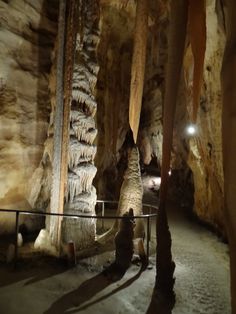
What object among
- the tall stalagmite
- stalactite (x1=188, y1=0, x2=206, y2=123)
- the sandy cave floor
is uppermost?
stalactite (x1=188, y1=0, x2=206, y2=123)

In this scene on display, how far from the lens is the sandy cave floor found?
387cm

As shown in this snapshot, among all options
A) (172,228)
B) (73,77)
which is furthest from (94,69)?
(172,228)

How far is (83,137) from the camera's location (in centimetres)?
700

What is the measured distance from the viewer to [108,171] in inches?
580

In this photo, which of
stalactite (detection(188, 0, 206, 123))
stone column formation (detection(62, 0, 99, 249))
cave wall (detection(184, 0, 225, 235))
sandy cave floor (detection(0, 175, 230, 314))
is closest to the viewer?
stalactite (detection(188, 0, 206, 123))

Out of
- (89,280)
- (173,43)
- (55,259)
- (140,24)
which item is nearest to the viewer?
(173,43)

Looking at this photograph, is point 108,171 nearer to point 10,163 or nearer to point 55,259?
point 10,163

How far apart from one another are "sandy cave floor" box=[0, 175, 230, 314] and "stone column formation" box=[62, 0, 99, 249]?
31.5 inches

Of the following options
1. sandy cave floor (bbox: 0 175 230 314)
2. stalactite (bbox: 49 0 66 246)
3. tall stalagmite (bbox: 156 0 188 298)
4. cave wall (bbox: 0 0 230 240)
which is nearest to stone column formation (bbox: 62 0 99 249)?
stalactite (bbox: 49 0 66 246)

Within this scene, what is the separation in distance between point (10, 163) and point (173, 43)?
5077 mm

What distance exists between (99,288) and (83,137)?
3.56 m

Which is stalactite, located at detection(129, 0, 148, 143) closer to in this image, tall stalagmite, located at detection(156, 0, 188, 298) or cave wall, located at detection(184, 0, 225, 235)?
cave wall, located at detection(184, 0, 225, 235)

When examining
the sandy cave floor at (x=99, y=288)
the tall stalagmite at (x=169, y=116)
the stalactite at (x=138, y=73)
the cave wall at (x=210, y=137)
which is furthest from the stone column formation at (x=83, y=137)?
the cave wall at (x=210, y=137)

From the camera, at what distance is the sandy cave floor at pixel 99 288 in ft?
12.7
